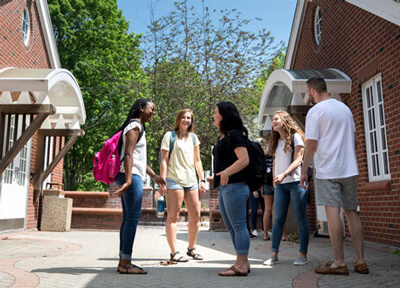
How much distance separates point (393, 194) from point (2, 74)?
7.68m

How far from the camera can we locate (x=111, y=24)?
23.2m

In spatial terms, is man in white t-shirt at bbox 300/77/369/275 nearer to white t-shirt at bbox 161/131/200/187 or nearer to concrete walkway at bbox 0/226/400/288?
concrete walkway at bbox 0/226/400/288

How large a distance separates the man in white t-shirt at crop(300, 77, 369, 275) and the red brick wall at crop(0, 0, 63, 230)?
24.0ft

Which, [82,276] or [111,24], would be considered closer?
[82,276]

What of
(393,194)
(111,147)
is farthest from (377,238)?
(111,147)

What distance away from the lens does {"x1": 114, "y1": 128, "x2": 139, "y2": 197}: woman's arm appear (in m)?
4.17

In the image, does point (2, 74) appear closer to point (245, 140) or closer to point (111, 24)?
point (245, 140)

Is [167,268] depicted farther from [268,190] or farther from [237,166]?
[268,190]

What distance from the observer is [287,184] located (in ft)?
16.4

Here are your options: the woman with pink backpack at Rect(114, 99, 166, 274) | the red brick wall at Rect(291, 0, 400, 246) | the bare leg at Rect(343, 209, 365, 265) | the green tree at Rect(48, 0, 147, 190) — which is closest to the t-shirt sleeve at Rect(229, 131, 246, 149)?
the woman with pink backpack at Rect(114, 99, 166, 274)

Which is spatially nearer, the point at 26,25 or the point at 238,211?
the point at 238,211

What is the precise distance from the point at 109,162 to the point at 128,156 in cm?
23

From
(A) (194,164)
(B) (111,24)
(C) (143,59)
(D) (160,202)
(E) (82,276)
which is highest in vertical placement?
(B) (111,24)

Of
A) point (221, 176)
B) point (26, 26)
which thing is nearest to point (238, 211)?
point (221, 176)
